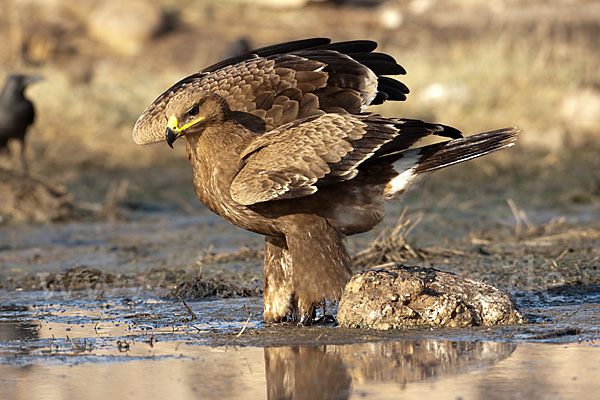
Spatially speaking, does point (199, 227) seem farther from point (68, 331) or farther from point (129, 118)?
point (68, 331)

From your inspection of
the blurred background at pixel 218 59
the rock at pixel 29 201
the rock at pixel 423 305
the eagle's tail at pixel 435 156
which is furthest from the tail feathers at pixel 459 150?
the rock at pixel 29 201

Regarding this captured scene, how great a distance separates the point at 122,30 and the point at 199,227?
9.61m

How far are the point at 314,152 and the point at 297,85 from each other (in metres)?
0.59

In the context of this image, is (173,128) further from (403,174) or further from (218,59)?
(218,59)

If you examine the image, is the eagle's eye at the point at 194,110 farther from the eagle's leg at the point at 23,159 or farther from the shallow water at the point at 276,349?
the eagle's leg at the point at 23,159

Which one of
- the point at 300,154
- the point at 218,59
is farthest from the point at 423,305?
the point at 218,59

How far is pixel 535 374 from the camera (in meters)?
4.14

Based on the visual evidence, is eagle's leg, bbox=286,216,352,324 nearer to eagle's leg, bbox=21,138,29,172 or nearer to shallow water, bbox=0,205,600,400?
shallow water, bbox=0,205,600,400

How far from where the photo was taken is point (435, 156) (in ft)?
18.4

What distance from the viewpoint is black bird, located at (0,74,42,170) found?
11047mm

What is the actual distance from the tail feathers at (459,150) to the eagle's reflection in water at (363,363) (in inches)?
43.4

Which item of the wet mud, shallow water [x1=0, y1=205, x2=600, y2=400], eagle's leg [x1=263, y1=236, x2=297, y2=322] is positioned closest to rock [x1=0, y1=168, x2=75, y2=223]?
the wet mud

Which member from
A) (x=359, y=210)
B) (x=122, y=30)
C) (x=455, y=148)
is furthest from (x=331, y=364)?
(x=122, y=30)

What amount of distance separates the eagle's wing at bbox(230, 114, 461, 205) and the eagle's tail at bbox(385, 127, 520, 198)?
0.41 ft
